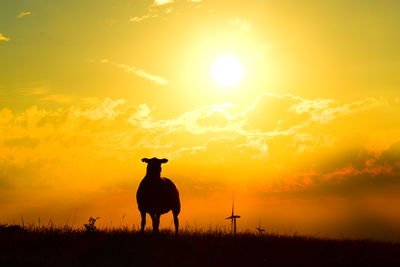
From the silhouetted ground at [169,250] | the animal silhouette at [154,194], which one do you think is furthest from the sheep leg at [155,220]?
the silhouetted ground at [169,250]

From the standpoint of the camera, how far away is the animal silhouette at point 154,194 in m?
22.8

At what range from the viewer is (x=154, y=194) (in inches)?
902

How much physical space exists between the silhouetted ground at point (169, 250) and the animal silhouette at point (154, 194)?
3540 millimetres

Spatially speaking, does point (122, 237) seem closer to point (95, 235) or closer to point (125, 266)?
point (95, 235)

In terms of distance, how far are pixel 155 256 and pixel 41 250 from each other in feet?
13.0

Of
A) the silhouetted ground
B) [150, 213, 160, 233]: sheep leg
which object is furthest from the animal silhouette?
the silhouetted ground

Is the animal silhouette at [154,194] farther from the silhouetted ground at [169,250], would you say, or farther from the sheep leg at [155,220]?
the silhouetted ground at [169,250]

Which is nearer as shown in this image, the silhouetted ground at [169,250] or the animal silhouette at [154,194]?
the silhouetted ground at [169,250]

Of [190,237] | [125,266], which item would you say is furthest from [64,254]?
[190,237]

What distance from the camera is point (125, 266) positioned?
48.0 feet

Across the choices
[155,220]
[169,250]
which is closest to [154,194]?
[155,220]

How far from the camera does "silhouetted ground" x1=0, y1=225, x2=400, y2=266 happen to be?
1518cm

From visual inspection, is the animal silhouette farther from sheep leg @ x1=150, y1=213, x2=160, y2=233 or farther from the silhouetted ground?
the silhouetted ground

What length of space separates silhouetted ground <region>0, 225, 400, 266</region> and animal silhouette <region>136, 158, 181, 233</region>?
139 inches
